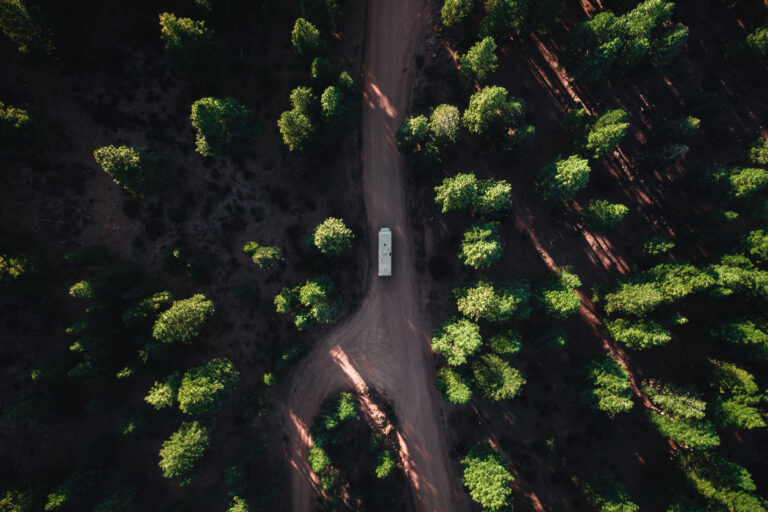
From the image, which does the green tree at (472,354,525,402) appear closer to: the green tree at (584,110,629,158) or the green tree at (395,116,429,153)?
the green tree at (584,110,629,158)

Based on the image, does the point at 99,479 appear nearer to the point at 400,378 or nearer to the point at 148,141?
the point at 400,378

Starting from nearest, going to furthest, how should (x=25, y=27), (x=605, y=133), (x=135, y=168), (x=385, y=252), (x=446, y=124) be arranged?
(x=25, y=27)
(x=605, y=133)
(x=135, y=168)
(x=446, y=124)
(x=385, y=252)

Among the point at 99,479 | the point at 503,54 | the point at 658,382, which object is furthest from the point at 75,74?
the point at 658,382

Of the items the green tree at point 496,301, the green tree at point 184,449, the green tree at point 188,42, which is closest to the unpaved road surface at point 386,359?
the green tree at point 496,301

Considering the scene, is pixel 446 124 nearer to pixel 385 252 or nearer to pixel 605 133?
pixel 605 133

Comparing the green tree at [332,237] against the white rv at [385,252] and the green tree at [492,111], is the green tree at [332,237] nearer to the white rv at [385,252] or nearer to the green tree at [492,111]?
the white rv at [385,252]

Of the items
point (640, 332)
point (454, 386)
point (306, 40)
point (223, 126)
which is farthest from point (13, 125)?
point (640, 332)
